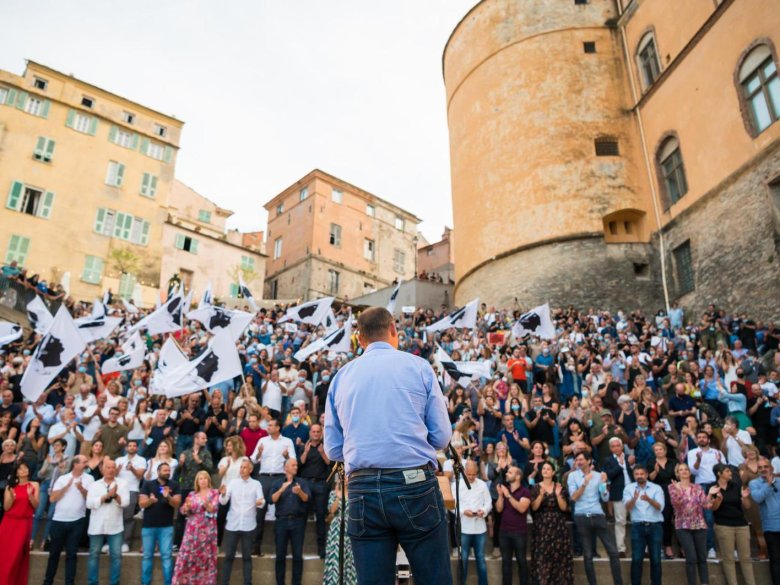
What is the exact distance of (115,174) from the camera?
115ft

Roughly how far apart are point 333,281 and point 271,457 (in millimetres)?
33366

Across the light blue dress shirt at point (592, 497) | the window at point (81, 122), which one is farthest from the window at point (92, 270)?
the light blue dress shirt at point (592, 497)

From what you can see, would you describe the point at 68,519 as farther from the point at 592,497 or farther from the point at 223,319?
the point at 592,497

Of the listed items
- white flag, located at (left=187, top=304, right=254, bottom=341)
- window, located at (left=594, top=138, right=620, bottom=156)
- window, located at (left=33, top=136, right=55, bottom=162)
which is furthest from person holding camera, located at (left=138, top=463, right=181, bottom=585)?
window, located at (left=33, top=136, right=55, bottom=162)

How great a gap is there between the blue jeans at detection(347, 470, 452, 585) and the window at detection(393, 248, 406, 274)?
45225 millimetres

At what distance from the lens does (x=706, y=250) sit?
21422 mm

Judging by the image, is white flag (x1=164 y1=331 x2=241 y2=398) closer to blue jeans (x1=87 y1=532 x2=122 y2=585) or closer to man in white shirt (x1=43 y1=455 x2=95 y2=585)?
man in white shirt (x1=43 y1=455 x2=95 y2=585)

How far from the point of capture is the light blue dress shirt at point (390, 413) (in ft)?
9.34

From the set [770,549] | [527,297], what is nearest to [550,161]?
[527,297]

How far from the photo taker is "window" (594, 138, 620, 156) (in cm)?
2700

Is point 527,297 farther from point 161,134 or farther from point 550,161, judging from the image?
point 161,134

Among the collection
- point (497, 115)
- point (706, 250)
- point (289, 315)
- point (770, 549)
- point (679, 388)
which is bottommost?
point (770, 549)

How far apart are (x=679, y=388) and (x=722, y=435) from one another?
1.14 metres

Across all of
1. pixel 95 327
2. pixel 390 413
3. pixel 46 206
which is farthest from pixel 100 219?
pixel 390 413
